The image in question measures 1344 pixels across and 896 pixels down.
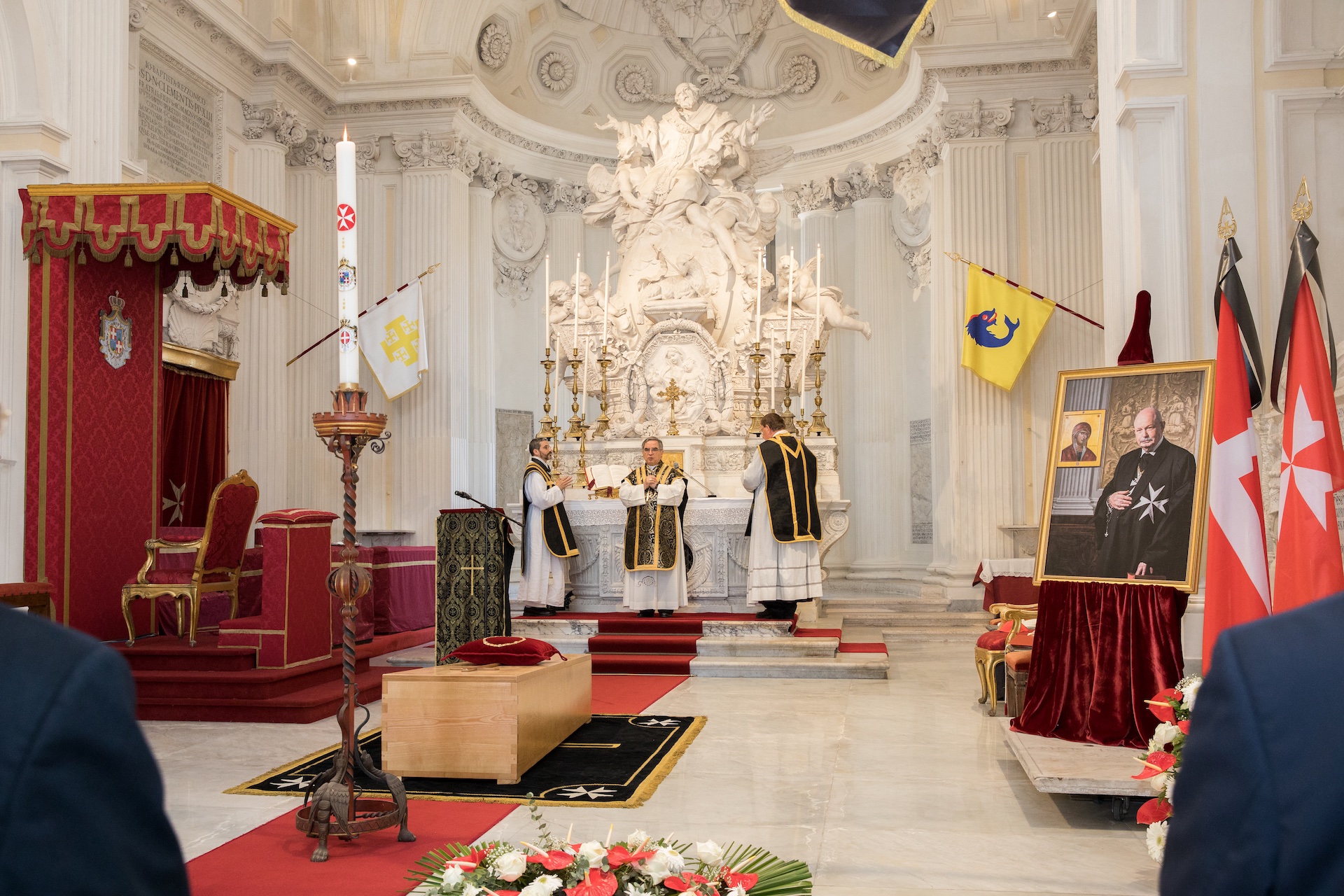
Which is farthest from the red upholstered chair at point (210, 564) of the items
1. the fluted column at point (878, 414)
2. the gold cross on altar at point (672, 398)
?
the fluted column at point (878, 414)

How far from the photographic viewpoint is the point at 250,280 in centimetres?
877

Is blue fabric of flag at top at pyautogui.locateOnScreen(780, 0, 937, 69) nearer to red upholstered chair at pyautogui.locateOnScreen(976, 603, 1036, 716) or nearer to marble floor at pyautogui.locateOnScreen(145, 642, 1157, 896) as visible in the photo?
red upholstered chair at pyautogui.locateOnScreen(976, 603, 1036, 716)

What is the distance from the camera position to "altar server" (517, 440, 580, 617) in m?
10.0

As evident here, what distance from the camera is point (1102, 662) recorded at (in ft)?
16.7

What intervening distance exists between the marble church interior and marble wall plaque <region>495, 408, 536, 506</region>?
0.06 meters

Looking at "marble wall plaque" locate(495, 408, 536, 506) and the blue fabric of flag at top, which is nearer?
the blue fabric of flag at top

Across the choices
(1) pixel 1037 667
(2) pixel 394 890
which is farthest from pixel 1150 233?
(2) pixel 394 890

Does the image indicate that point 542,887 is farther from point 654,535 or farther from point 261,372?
point 261,372

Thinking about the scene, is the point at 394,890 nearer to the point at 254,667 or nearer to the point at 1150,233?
the point at 254,667

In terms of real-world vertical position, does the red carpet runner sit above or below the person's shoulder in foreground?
below

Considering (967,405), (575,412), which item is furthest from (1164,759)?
(967,405)

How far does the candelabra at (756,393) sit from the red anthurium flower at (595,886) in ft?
28.1

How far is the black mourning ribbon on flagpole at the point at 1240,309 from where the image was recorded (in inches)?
208

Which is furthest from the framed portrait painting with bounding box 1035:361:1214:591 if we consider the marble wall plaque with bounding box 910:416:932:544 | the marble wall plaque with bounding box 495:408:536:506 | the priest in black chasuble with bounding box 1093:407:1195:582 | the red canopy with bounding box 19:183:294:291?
the marble wall plaque with bounding box 495:408:536:506
